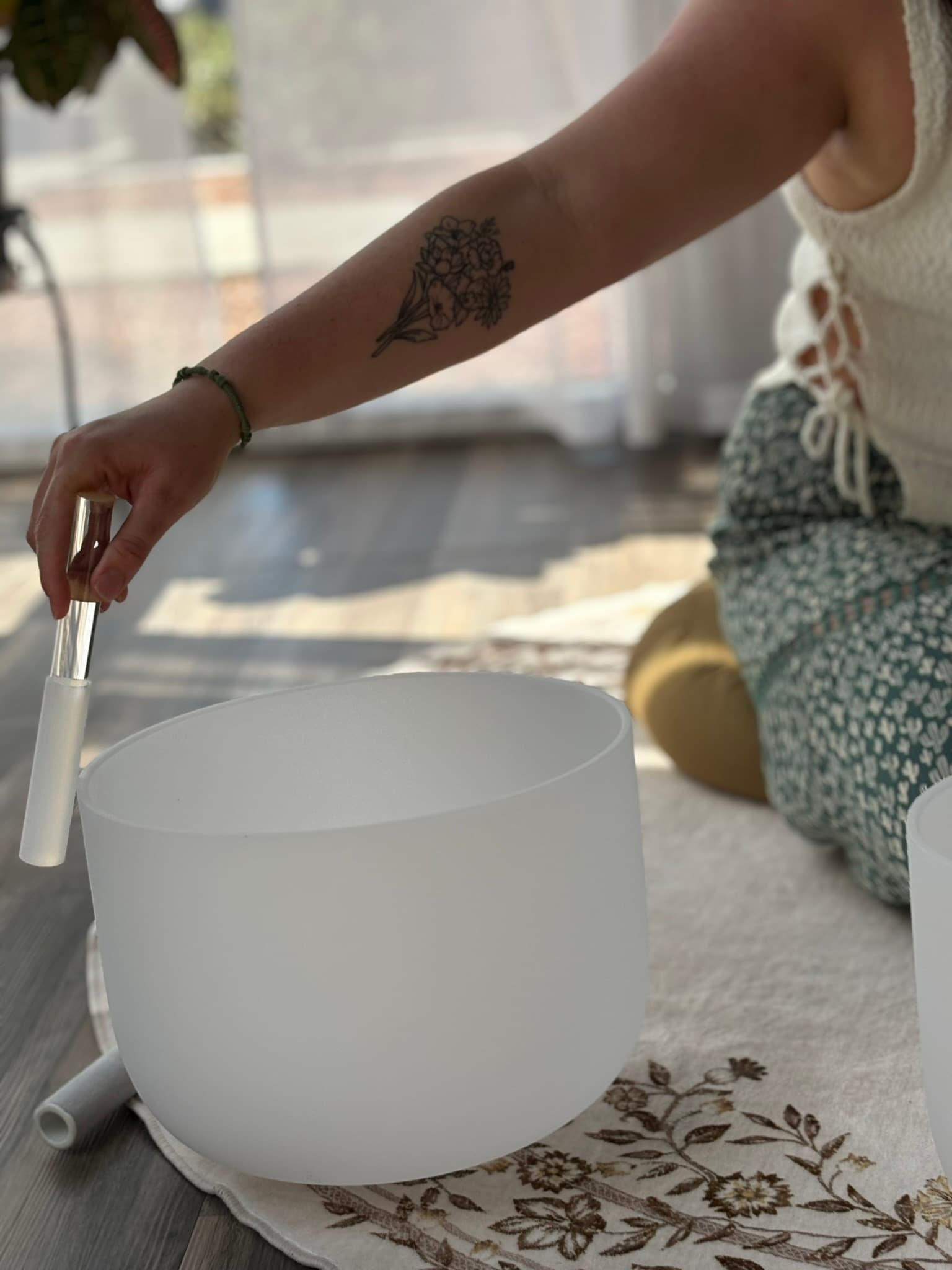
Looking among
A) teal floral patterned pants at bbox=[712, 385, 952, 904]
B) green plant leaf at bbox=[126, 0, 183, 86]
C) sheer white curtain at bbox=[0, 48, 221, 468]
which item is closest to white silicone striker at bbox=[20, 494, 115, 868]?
teal floral patterned pants at bbox=[712, 385, 952, 904]

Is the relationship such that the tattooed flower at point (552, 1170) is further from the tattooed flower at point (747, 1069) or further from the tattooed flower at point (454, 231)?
the tattooed flower at point (454, 231)

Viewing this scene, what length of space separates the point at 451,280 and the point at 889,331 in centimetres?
42

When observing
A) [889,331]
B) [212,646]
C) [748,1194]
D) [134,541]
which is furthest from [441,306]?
[212,646]

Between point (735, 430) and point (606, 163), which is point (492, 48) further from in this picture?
point (606, 163)

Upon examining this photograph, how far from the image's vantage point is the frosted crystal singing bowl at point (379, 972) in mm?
667

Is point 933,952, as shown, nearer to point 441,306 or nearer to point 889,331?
point 441,306

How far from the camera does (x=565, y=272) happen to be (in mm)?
976

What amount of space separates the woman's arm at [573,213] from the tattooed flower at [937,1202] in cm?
51

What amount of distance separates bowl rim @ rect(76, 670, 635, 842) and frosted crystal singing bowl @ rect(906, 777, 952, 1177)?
0.49ft

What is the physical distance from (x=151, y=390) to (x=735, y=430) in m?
2.10

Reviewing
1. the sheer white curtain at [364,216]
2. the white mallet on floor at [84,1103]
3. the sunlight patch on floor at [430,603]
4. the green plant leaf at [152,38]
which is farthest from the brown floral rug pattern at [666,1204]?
the sheer white curtain at [364,216]

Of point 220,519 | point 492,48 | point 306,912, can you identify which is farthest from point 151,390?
point 306,912

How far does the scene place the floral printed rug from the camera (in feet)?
2.35

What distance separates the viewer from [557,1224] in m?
0.74
